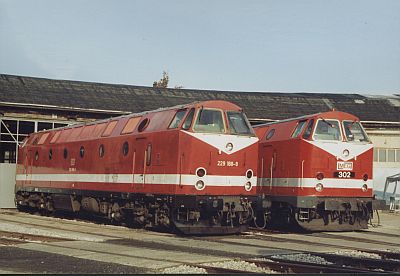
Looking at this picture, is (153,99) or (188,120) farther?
(153,99)

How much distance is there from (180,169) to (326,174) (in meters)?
4.79

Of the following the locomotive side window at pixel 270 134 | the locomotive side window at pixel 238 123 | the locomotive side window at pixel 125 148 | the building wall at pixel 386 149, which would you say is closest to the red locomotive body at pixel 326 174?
the locomotive side window at pixel 270 134

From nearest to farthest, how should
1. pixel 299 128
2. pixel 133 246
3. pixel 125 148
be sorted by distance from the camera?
1. pixel 133 246
2. pixel 125 148
3. pixel 299 128

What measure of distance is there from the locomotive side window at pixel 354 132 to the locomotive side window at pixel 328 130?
0.29 metres

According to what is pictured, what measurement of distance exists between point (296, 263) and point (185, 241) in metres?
4.35

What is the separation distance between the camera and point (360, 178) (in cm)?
1769

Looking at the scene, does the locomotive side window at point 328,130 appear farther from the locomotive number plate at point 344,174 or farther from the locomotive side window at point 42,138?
the locomotive side window at point 42,138

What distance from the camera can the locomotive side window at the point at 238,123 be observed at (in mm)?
16141

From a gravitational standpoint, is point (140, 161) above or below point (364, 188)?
above

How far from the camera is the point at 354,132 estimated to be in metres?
18.0

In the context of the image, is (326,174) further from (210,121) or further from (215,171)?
(210,121)

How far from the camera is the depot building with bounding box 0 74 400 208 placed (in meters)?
28.9

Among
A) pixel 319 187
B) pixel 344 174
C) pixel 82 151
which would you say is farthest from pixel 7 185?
pixel 344 174

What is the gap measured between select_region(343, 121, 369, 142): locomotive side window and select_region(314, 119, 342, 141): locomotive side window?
0.29 metres
